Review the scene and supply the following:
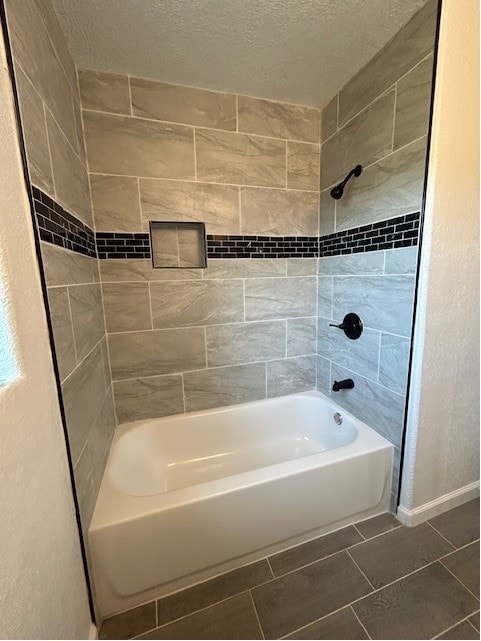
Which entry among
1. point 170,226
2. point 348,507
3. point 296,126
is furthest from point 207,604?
point 296,126

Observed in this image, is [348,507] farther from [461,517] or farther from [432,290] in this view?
[432,290]

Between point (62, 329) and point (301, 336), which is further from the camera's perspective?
point (301, 336)

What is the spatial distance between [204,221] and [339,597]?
1.84 m

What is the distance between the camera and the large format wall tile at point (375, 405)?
49.9 inches

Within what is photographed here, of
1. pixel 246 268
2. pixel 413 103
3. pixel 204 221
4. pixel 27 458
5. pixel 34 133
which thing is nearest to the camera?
pixel 27 458

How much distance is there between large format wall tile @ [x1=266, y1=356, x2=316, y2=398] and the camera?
1795mm

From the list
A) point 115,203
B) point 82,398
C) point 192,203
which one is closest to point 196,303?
point 192,203

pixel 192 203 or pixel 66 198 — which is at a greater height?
pixel 192 203

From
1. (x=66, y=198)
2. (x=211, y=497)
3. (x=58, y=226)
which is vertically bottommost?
(x=211, y=497)

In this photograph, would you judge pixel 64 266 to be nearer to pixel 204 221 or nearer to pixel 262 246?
pixel 204 221

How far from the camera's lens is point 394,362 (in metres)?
1.25

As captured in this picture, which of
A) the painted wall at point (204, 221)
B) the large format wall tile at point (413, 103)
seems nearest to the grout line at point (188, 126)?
the painted wall at point (204, 221)

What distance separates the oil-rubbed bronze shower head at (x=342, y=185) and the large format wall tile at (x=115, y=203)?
1111mm

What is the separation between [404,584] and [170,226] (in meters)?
2.00
